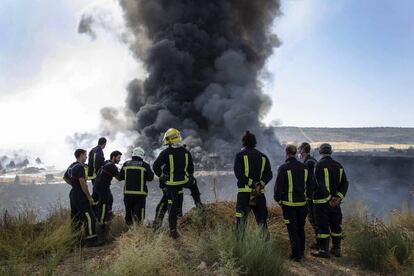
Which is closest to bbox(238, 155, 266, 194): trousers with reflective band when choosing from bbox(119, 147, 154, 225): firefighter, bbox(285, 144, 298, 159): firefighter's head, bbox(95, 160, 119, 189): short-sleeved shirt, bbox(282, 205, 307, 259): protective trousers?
bbox(285, 144, 298, 159): firefighter's head

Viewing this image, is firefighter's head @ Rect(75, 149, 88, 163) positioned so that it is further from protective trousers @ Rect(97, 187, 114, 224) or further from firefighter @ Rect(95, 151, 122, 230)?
protective trousers @ Rect(97, 187, 114, 224)

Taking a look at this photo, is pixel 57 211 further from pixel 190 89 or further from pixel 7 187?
pixel 7 187

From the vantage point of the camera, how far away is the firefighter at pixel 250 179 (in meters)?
5.97

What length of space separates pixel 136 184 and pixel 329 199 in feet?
10.6

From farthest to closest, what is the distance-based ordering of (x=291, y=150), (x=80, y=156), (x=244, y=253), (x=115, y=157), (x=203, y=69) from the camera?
(x=203, y=69), (x=115, y=157), (x=80, y=156), (x=291, y=150), (x=244, y=253)

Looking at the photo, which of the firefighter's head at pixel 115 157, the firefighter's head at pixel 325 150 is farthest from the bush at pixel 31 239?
the firefighter's head at pixel 325 150

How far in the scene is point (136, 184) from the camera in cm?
723

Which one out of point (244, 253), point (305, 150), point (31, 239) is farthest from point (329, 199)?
point (31, 239)

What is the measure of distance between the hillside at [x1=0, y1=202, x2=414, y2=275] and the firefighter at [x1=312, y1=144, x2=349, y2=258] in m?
0.25

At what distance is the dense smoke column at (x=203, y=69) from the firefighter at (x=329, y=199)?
2708 cm

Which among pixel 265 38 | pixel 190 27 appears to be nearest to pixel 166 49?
pixel 190 27

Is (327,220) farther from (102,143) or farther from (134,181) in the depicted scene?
(102,143)

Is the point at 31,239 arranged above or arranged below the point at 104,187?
below

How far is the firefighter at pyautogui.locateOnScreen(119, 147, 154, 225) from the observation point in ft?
23.7
